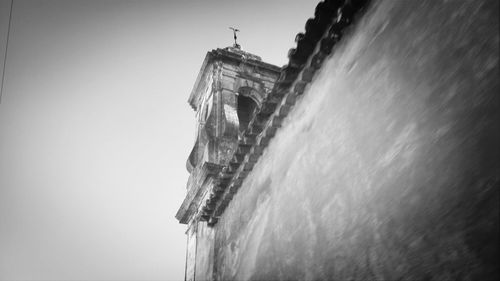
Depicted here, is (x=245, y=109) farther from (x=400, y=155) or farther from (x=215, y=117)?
(x=400, y=155)

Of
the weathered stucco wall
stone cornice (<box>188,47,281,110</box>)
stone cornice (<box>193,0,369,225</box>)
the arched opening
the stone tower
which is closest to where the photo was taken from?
the weathered stucco wall

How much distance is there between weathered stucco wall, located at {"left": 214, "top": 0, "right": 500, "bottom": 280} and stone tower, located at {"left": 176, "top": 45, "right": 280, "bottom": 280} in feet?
13.4

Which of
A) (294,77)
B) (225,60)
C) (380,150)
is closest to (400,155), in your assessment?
(380,150)

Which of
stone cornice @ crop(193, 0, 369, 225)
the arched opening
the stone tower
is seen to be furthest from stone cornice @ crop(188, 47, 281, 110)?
stone cornice @ crop(193, 0, 369, 225)

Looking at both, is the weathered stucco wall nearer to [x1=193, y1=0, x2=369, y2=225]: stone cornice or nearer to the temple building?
the temple building

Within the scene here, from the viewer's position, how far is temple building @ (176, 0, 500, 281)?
190cm

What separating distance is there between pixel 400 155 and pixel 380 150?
23 cm

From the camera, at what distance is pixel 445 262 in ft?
6.32

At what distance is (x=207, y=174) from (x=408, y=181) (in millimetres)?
5943

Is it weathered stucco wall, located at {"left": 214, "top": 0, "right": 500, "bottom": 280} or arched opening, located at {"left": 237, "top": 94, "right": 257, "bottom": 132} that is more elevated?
arched opening, located at {"left": 237, "top": 94, "right": 257, "bottom": 132}

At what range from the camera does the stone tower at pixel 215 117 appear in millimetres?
8289

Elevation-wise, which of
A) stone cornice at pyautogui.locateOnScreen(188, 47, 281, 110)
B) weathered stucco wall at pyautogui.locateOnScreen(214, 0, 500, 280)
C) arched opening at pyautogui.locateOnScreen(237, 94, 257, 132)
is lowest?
weathered stucco wall at pyautogui.locateOnScreen(214, 0, 500, 280)

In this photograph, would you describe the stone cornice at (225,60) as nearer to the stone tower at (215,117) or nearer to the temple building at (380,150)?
the stone tower at (215,117)

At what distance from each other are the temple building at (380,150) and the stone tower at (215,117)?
9.69ft
